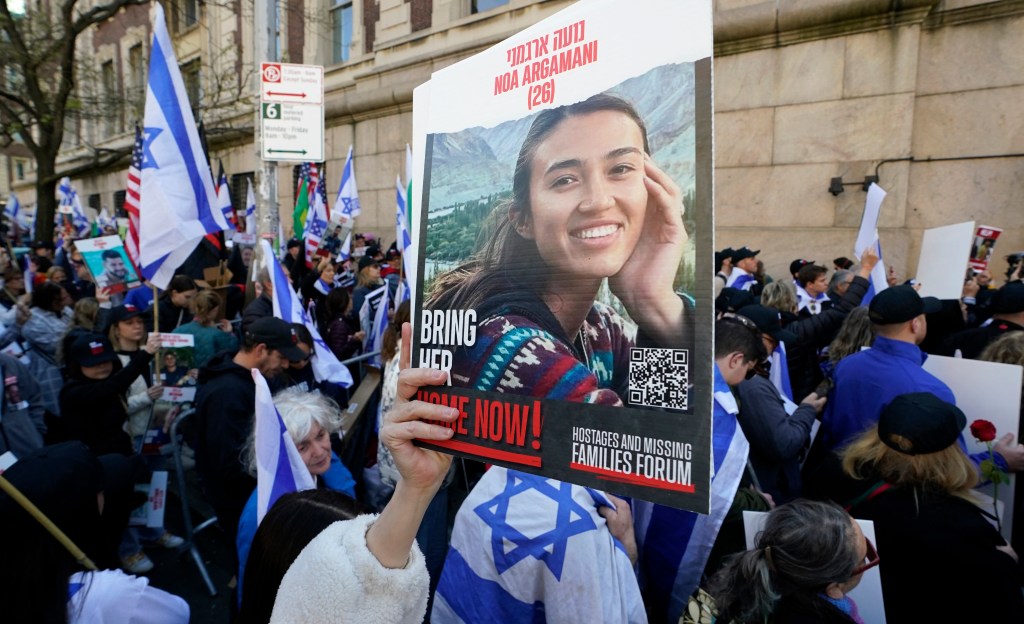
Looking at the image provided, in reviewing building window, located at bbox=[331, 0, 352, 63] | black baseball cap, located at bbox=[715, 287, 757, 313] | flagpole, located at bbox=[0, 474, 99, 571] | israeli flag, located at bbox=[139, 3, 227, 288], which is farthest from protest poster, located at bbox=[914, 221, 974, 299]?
building window, located at bbox=[331, 0, 352, 63]

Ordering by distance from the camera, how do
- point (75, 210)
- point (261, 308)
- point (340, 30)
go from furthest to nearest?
point (340, 30), point (75, 210), point (261, 308)

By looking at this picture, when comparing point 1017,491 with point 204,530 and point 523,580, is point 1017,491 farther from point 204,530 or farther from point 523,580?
point 204,530

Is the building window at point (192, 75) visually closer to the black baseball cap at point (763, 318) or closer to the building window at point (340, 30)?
the building window at point (340, 30)

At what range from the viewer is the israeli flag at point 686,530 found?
2232 mm

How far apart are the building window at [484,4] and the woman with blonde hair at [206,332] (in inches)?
397

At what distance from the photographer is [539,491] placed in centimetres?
201

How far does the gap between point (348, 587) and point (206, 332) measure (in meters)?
4.41

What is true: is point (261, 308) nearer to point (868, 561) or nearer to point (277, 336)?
point (277, 336)

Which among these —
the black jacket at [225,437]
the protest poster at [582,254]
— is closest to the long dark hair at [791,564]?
the protest poster at [582,254]

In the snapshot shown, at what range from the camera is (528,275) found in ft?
3.63

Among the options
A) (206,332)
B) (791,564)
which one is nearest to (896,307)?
(791,564)

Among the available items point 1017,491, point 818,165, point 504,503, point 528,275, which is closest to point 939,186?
point 818,165

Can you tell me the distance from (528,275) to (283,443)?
1673mm

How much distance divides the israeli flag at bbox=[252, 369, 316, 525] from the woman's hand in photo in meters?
1.66
